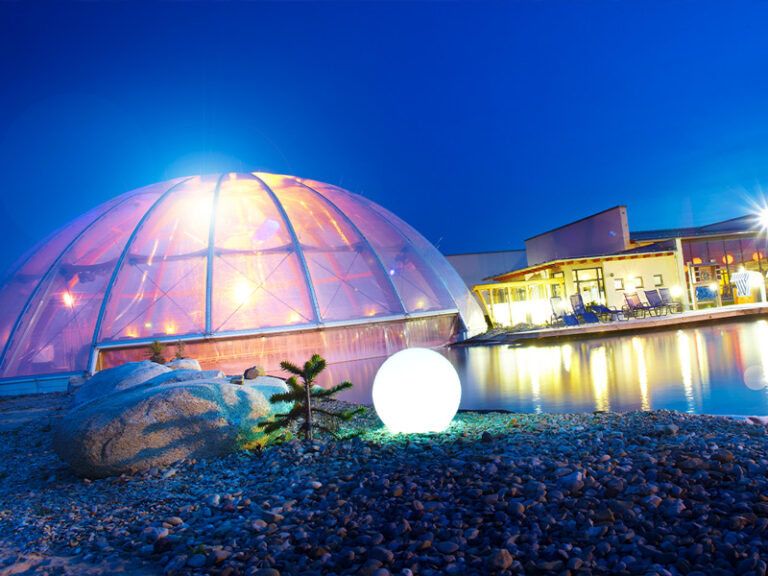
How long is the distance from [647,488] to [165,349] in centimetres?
1053

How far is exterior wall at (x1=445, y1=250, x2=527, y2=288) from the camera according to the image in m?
35.5

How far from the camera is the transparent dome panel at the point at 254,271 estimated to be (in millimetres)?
11609

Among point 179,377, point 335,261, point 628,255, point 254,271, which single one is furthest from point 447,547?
point 628,255

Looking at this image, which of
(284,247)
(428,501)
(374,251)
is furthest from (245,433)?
(374,251)

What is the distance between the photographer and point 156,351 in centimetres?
1033

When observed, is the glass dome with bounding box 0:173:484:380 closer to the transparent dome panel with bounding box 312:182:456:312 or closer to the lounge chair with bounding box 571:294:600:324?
the transparent dome panel with bounding box 312:182:456:312

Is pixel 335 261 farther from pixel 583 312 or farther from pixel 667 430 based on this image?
pixel 667 430

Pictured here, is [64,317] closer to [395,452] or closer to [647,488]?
[395,452]

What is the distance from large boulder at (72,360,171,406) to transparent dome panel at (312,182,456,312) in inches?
322

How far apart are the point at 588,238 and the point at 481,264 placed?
10.1 metres

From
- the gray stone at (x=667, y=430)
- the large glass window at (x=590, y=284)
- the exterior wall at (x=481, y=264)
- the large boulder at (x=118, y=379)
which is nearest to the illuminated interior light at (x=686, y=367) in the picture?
the gray stone at (x=667, y=430)

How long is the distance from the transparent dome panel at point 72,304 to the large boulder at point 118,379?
5574mm

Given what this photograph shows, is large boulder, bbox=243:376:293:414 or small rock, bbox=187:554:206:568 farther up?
large boulder, bbox=243:376:293:414

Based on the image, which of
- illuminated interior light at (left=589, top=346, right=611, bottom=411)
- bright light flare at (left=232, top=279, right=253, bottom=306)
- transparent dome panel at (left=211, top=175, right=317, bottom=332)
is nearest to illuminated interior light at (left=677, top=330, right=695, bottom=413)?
illuminated interior light at (left=589, top=346, right=611, bottom=411)
